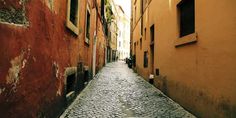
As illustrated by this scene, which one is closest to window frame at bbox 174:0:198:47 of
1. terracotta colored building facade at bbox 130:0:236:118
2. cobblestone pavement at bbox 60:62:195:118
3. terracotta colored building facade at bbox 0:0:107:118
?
terracotta colored building facade at bbox 130:0:236:118

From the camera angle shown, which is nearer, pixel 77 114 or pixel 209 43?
pixel 209 43

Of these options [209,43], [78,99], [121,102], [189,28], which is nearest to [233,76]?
[209,43]

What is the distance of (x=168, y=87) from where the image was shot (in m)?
7.90

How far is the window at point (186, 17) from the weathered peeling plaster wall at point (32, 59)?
3.16 metres

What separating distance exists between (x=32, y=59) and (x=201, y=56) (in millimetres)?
3443

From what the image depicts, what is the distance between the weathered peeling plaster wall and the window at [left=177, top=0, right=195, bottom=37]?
3.16 metres

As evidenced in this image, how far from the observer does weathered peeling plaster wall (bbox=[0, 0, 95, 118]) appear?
2.60 meters

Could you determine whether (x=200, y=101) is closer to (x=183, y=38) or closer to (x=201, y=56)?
(x=201, y=56)

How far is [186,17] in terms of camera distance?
21.6ft

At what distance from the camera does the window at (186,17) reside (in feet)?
20.3

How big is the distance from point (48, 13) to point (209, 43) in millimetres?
3053

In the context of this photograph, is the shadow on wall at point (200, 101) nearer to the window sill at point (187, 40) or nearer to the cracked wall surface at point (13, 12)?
the window sill at point (187, 40)

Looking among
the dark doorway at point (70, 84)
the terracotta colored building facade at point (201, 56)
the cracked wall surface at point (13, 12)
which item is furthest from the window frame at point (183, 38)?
the cracked wall surface at point (13, 12)

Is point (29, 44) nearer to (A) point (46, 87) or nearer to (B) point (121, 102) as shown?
(A) point (46, 87)
